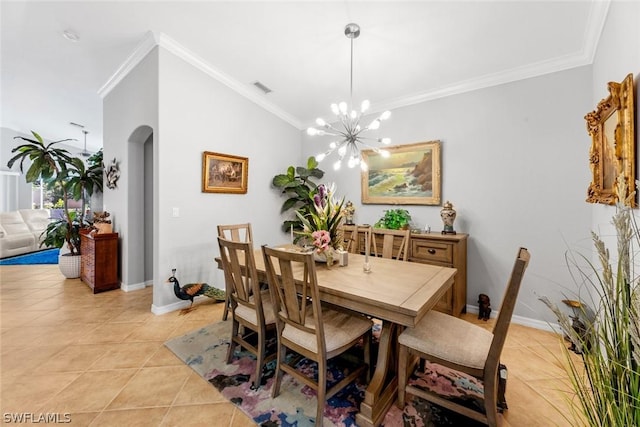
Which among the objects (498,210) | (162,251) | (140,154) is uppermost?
(140,154)

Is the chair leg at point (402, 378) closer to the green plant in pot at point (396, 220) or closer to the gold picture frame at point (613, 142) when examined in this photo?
the gold picture frame at point (613, 142)

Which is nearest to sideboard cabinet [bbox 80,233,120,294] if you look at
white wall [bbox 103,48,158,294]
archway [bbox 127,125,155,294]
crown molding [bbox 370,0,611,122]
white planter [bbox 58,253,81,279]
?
white wall [bbox 103,48,158,294]

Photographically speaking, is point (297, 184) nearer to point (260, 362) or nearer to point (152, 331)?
point (152, 331)

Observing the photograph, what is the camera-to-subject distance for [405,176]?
3729 mm

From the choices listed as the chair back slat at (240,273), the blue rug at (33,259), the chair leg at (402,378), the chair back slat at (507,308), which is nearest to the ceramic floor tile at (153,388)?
the chair back slat at (240,273)

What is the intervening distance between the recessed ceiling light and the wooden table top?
346 cm

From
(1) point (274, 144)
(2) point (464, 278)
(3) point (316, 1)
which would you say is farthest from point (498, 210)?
(1) point (274, 144)

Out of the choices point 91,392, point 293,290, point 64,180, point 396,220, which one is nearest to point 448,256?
point 396,220

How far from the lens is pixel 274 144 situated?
179 inches

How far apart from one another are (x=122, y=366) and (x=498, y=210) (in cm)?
409

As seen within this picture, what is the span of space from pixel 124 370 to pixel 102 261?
2.36m

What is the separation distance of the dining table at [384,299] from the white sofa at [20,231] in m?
7.24

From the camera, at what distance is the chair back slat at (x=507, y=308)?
1.31 metres

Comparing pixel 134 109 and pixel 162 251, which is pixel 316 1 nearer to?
pixel 134 109
